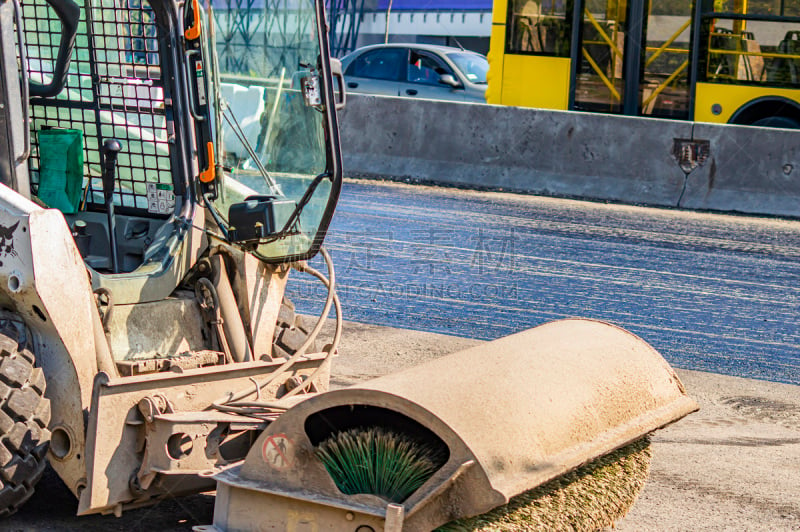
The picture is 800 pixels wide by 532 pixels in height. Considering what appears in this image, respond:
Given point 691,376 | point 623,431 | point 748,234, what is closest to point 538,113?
point 748,234

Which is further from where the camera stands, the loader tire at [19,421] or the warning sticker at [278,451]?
the loader tire at [19,421]

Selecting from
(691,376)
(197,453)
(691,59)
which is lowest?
(691,376)

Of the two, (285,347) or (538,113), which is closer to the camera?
(285,347)

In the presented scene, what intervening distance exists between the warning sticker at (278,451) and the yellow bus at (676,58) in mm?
14071

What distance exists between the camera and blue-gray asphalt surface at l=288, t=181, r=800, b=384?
8570mm

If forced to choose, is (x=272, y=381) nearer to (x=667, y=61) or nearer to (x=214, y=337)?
(x=214, y=337)

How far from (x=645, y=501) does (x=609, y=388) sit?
44.0 inches

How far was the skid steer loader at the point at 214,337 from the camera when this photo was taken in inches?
151

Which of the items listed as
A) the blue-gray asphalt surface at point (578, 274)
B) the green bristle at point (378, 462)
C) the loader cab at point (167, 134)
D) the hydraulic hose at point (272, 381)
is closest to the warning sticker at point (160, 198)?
the loader cab at point (167, 134)

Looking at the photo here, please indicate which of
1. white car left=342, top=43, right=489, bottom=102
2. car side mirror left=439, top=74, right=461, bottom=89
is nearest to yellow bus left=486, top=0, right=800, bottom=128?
car side mirror left=439, top=74, right=461, bottom=89

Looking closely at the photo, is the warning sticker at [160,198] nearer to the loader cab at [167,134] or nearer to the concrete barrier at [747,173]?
the loader cab at [167,134]

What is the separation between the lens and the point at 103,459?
4227 millimetres

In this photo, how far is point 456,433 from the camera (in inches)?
142

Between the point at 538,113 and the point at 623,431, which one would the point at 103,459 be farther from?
the point at 538,113
